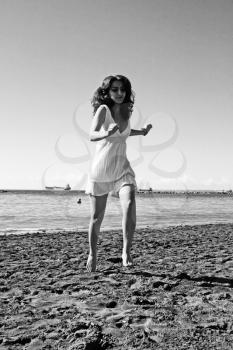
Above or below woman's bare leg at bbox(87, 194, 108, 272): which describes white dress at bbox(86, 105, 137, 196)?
above

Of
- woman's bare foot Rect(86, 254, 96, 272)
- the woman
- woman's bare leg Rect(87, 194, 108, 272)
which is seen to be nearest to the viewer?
the woman

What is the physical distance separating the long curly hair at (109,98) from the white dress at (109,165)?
15 centimetres

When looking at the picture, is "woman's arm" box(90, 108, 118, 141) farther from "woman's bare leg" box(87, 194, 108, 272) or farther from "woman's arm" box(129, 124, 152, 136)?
"woman's bare leg" box(87, 194, 108, 272)

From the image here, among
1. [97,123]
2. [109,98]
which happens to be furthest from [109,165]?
[109,98]

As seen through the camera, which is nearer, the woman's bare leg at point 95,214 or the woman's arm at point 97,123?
the woman's arm at point 97,123

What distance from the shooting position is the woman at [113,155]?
13.3 feet

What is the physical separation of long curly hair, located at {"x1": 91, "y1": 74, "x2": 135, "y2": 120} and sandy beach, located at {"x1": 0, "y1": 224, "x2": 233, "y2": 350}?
2059mm

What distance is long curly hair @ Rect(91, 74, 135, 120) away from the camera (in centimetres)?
406

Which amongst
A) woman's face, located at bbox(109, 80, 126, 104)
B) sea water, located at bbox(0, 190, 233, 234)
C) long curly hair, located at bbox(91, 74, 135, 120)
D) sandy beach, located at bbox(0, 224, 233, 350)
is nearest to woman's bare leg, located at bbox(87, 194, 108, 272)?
sandy beach, located at bbox(0, 224, 233, 350)

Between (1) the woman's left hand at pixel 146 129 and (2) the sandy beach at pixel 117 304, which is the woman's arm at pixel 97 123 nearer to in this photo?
(1) the woman's left hand at pixel 146 129

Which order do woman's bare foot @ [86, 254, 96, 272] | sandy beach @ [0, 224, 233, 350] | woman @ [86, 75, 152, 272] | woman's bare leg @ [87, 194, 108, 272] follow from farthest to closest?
woman's bare foot @ [86, 254, 96, 272] < woman's bare leg @ [87, 194, 108, 272] < woman @ [86, 75, 152, 272] < sandy beach @ [0, 224, 233, 350]

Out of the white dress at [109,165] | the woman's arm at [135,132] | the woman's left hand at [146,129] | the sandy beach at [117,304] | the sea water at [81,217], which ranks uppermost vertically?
the woman's left hand at [146,129]

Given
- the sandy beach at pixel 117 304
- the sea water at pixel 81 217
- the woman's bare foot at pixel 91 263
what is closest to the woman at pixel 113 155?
the woman's bare foot at pixel 91 263

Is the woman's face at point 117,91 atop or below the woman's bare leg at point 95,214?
atop
